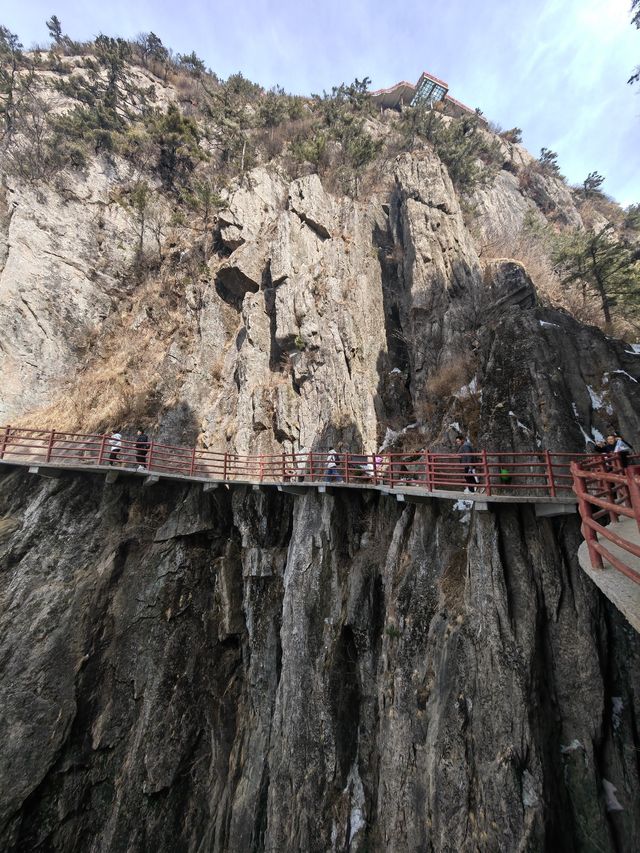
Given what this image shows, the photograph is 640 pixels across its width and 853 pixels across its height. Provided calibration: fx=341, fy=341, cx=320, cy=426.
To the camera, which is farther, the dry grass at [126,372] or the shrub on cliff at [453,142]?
the shrub on cliff at [453,142]

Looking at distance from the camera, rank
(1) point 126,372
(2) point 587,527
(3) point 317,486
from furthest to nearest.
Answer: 1. (1) point 126,372
2. (3) point 317,486
3. (2) point 587,527

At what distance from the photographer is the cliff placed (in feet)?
23.0

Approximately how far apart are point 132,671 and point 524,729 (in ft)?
41.1

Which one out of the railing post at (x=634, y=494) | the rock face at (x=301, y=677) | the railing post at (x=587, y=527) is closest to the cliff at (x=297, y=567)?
the rock face at (x=301, y=677)

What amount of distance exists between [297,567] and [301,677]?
3258 millimetres

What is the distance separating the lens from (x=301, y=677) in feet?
35.4

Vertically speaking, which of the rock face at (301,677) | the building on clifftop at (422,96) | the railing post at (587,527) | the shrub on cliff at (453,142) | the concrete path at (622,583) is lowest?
the rock face at (301,677)

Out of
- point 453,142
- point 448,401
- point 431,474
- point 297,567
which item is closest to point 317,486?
point 297,567

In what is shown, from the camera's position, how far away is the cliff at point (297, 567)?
7016 millimetres

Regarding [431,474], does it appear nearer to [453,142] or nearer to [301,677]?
[301,677]

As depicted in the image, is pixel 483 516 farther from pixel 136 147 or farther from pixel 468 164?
pixel 136 147

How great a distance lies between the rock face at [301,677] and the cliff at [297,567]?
64 mm

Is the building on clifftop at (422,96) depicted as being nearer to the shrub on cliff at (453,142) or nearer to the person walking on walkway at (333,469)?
the shrub on cliff at (453,142)

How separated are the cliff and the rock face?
0.06m
